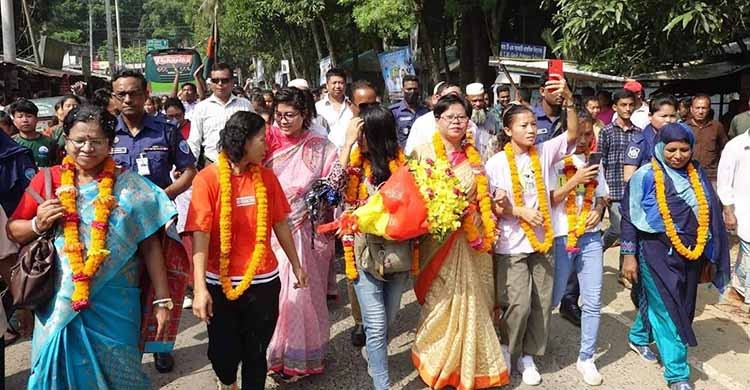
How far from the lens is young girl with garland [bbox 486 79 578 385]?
372 centimetres

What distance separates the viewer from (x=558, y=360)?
4207 millimetres

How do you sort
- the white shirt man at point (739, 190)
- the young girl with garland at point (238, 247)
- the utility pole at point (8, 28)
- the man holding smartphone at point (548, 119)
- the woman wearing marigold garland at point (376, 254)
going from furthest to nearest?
1. the utility pole at point (8, 28)
2. the white shirt man at point (739, 190)
3. the man holding smartphone at point (548, 119)
4. the woman wearing marigold garland at point (376, 254)
5. the young girl with garland at point (238, 247)

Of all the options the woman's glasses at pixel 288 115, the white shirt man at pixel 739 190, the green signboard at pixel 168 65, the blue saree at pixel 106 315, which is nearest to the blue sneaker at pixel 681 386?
the white shirt man at pixel 739 190

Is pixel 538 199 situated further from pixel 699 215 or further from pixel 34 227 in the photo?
pixel 34 227

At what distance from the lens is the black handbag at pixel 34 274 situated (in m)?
2.49

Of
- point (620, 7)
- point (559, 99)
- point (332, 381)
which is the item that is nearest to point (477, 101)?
point (620, 7)

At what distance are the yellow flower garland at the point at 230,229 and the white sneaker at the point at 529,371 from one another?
1.90 meters

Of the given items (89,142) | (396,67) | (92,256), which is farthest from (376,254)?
(396,67)

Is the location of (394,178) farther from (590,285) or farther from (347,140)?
(590,285)

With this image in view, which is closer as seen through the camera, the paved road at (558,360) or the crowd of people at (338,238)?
the crowd of people at (338,238)

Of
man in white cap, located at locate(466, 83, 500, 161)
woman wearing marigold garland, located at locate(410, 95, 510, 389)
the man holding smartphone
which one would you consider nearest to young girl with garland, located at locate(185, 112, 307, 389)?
woman wearing marigold garland, located at locate(410, 95, 510, 389)

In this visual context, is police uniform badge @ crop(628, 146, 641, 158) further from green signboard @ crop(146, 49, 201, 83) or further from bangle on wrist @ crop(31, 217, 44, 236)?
green signboard @ crop(146, 49, 201, 83)

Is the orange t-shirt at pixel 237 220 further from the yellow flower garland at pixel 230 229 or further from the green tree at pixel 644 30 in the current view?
the green tree at pixel 644 30

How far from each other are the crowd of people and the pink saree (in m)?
0.01
